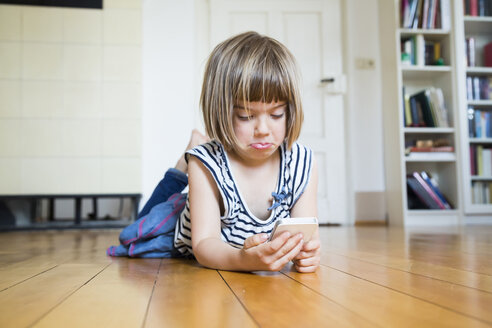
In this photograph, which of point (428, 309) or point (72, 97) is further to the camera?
point (72, 97)

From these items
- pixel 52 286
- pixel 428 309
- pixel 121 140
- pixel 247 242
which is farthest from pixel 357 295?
pixel 121 140

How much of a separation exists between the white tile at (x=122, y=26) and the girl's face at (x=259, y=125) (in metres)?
2.48

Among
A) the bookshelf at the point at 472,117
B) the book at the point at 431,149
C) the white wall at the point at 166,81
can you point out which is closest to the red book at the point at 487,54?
the bookshelf at the point at 472,117

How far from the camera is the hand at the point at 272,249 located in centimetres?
71

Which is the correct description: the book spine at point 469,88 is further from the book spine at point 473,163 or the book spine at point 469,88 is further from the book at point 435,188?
the book at point 435,188

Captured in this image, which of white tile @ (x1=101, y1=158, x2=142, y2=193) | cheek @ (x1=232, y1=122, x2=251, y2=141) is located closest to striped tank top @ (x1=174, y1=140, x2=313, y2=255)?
cheek @ (x1=232, y1=122, x2=251, y2=141)

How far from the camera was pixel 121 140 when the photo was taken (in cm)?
301

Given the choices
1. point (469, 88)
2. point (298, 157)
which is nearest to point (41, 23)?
point (298, 157)

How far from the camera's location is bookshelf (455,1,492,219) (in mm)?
2971

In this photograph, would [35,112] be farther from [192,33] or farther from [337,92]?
[337,92]

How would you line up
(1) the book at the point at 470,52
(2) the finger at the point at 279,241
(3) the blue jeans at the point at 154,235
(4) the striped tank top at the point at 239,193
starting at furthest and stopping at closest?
(1) the book at the point at 470,52, (3) the blue jeans at the point at 154,235, (4) the striped tank top at the point at 239,193, (2) the finger at the point at 279,241

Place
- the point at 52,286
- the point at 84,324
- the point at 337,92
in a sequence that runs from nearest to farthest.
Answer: the point at 84,324, the point at 52,286, the point at 337,92

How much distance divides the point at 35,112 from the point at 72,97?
0.28m

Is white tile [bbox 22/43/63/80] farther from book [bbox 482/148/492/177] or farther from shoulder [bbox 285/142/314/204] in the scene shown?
book [bbox 482/148/492/177]
